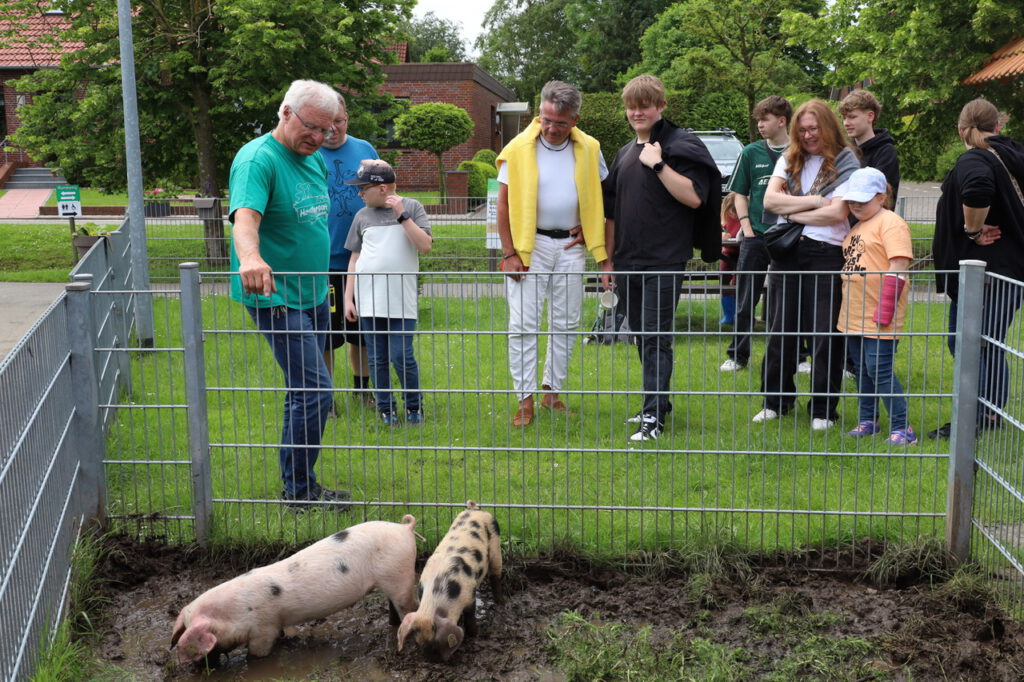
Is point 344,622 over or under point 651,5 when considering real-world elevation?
under

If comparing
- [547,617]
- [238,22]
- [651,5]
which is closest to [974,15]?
[238,22]

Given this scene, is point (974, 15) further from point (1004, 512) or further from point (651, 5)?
point (651, 5)

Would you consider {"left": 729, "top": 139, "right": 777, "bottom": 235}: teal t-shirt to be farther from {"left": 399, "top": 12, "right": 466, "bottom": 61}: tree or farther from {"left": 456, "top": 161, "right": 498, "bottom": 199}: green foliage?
{"left": 399, "top": 12, "right": 466, "bottom": 61}: tree

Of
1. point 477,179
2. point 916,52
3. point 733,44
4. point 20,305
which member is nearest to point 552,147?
point 20,305

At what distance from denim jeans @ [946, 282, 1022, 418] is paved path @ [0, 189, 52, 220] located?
23.8 m

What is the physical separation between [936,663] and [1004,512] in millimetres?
783

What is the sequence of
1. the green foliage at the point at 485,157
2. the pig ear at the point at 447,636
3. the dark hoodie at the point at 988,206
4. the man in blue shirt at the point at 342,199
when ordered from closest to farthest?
the pig ear at the point at 447,636 < the dark hoodie at the point at 988,206 < the man in blue shirt at the point at 342,199 < the green foliage at the point at 485,157

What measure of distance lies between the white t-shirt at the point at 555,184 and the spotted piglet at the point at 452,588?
8.77 ft

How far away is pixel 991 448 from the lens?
4.21 metres

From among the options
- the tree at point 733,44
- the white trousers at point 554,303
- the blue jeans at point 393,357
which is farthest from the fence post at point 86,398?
the tree at point 733,44

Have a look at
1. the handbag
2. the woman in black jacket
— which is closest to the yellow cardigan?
the handbag

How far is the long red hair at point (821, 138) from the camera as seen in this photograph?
20.0ft

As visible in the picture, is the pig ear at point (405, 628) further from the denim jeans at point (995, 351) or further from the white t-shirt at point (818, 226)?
the white t-shirt at point (818, 226)

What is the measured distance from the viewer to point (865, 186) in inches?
230
